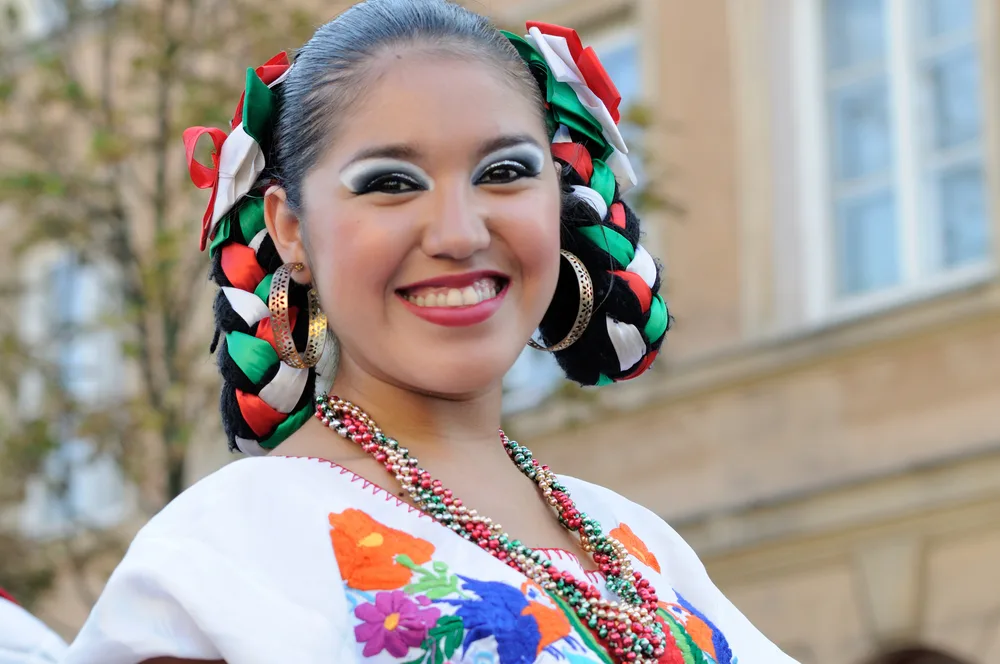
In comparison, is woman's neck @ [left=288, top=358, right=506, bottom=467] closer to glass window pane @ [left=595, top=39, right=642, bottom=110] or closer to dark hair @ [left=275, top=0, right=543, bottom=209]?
dark hair @ [left=275, top=0, right=543, bottom=209]

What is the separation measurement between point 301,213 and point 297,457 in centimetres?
33

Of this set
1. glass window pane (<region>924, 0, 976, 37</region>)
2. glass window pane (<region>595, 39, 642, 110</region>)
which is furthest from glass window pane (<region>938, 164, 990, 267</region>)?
glass window pane (<region>595, 39, 642, 110</region>)

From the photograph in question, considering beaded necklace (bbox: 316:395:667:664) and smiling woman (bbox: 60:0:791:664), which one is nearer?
smiling woman (bbox: 60:0:791:664)

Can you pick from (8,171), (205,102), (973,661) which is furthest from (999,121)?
(8,171)

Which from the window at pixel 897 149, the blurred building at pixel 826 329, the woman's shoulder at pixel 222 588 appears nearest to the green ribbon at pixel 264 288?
the woman's shoulder at pixel 222 588

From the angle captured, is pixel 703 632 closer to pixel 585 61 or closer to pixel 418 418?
pixel 418 418

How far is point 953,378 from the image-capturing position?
32.3 feet

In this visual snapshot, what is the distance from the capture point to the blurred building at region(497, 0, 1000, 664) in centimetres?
986

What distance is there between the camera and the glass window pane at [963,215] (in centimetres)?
→ 1006

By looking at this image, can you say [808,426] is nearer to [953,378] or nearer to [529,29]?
[953,378]

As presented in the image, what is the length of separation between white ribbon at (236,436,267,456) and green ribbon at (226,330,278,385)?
12cm

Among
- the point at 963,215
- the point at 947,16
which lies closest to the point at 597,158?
the point at 963,215

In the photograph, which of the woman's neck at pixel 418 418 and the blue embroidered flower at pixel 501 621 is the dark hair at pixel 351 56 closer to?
the woman's neck at pixel 418 418

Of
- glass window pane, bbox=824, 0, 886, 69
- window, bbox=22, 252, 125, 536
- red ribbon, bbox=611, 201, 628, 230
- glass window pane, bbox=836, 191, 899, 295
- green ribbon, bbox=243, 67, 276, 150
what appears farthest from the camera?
window, bbox=22, 252, 125, 536
